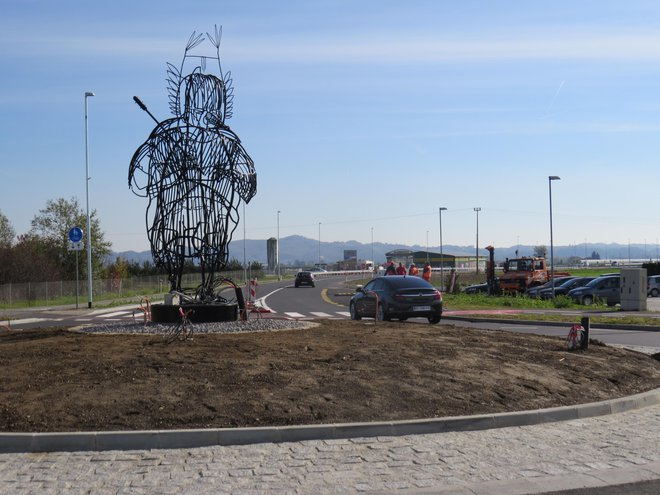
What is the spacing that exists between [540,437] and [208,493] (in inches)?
139

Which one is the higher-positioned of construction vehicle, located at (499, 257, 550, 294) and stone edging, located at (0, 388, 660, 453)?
construction vehicle, located at (499, 257, 550, 294)

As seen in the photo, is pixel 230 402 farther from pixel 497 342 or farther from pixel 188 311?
pixel 188 311

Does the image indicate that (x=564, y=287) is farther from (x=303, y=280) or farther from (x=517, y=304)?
(x=303, y=280)

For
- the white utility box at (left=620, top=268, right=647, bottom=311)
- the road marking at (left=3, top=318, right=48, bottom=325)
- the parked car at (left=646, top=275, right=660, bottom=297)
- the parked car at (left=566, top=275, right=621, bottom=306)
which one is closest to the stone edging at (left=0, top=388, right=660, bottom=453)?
the road marking at (left=3, top=318, right=48, bottom=325)

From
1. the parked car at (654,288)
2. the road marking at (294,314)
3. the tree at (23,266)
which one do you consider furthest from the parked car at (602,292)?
the tree at (23,266)

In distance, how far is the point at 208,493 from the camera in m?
5.77

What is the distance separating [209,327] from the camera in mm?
14727

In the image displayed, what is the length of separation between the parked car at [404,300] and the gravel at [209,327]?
547cm

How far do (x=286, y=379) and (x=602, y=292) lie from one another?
2829 centimetres

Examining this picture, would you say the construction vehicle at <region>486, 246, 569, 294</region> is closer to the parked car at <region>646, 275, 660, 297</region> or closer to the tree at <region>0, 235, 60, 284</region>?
the parked car at <region>646, 275, 660, 297</region>

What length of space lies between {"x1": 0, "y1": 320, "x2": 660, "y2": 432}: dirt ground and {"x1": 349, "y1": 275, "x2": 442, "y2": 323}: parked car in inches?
332

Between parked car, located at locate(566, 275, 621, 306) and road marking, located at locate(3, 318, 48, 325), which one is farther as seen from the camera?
parked car, located at locate(566, 275, 621, 306)

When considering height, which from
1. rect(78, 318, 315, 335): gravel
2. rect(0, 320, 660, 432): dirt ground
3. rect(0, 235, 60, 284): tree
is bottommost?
rect(0, 320, 660, 432): dirt ground

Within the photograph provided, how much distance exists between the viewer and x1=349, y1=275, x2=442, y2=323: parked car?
69.8ft
